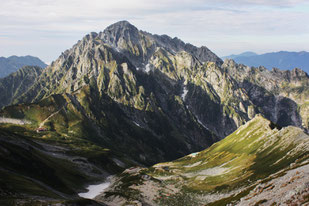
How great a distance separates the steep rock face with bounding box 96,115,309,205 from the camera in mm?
69438

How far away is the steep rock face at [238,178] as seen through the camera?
6944 centimetres

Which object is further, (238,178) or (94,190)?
→ (94,190)

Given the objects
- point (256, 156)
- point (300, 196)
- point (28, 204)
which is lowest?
point (256, 156)

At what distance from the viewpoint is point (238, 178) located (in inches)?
4284

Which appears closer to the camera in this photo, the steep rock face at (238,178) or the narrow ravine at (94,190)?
the steep rock face at (238,178)

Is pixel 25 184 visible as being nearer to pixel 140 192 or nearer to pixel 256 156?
pixel 140 192

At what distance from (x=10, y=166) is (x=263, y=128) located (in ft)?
477

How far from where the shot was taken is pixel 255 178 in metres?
94.1

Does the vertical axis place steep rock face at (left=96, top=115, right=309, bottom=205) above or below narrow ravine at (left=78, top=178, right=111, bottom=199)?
above

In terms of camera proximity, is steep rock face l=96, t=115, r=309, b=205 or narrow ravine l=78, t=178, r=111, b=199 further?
narrow ravine l=78, t=178, r=111, b=199

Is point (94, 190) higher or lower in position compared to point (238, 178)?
lower

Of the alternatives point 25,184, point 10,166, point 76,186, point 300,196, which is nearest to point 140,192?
point 76,186

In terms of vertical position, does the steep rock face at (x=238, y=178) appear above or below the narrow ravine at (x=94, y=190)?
above

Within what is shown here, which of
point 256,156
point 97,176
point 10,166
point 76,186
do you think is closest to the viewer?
point 10,166
